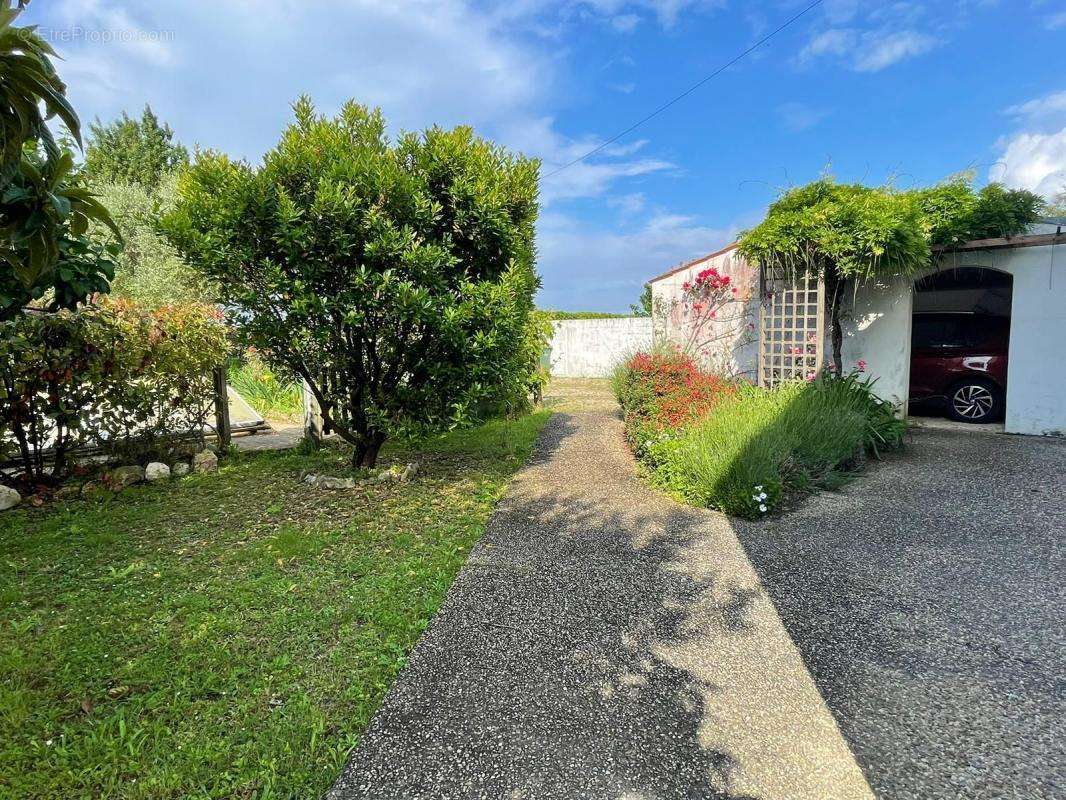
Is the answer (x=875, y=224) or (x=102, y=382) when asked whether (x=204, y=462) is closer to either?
(x=102, y=382)

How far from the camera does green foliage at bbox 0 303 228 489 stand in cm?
438

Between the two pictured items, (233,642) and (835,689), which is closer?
(835,689)

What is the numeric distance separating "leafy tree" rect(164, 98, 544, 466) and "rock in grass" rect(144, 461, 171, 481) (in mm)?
1789

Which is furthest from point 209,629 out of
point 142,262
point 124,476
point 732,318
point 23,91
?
point 142,262

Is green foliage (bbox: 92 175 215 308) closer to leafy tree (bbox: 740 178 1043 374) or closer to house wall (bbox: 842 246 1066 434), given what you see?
leafy tree (bbox: 740 178 1043 374)

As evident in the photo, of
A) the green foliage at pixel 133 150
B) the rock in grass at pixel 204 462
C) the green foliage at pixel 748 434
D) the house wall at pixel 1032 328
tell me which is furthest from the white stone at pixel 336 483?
the green foliage at pixel 133 150

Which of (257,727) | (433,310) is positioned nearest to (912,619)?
(257,727)

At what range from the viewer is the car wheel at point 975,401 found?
7.98 m

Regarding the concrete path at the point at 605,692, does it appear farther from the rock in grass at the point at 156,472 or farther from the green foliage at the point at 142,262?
the green foliage at the point at 142,262

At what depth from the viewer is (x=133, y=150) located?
18156 mm

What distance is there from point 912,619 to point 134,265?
17.7m

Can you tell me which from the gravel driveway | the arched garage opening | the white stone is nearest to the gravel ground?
the gravel driveway

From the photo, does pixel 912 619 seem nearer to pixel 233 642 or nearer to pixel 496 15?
pixel 233 642

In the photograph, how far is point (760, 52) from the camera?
901 cm
